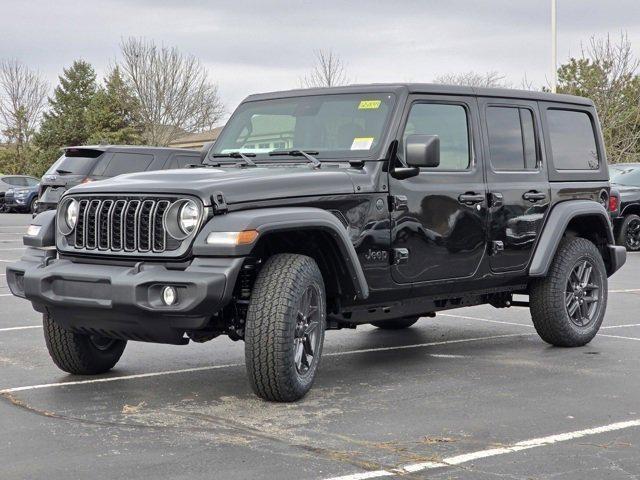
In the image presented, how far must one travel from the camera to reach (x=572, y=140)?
892 centimetres

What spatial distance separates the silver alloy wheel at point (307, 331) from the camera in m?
6.33

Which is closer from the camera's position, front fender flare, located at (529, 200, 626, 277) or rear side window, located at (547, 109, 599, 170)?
front fender flare, located at (529, 200, 626, 277)

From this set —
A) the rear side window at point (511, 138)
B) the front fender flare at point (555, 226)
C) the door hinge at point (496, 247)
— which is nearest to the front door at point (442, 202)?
the door hinge at point (496, 247)

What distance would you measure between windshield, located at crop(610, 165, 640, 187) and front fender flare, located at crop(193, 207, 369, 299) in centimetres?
1398

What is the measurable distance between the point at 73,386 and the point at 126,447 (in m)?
1.72

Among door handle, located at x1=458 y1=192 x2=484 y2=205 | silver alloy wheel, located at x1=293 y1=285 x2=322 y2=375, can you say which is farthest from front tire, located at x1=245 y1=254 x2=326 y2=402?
door handle, located at x1=458 y1=192 x2=484 y2=205

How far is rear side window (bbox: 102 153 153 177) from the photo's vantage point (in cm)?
1852

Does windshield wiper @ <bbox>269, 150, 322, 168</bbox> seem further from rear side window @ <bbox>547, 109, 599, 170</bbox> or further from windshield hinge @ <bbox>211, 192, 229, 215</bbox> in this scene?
rear side window @ <bbox>547, 109, 599, 170</bbox>

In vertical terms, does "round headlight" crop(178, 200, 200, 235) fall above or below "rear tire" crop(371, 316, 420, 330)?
above

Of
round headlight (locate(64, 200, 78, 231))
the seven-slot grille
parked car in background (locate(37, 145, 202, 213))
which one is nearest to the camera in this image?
the seven-slot grille

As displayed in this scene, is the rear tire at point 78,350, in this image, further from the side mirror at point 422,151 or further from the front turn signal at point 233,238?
the side mirror at point 422,151

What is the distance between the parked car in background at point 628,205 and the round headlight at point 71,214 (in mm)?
14142

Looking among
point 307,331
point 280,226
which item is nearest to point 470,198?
point 307,331

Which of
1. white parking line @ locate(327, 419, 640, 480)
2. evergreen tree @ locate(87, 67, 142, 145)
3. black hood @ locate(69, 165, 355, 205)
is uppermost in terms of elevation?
evergreen tree @ locate(87, 67, 142, 145)
